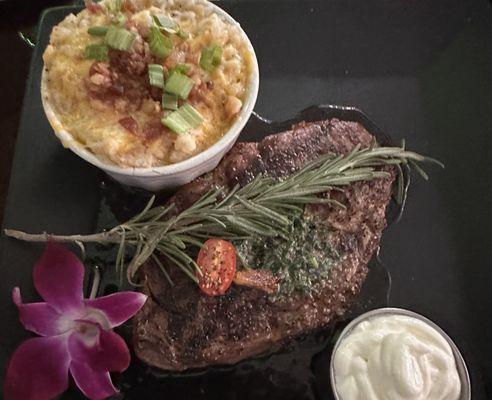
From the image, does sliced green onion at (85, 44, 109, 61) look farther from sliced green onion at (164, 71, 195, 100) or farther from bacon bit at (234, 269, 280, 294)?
bacon bit at (234, 269, 280, 294)

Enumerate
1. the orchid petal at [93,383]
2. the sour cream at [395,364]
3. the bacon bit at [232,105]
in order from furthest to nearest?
the bacon bit at [232,105] < the orchid petal at [93,383] < the sour cream at [395,364]

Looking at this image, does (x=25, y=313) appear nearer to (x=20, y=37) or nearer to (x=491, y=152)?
(x=20, y=37)

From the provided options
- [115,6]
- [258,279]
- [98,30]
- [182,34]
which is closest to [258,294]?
[258,279]

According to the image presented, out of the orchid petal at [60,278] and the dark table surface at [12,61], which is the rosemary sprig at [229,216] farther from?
the dark table surface at [12,61]

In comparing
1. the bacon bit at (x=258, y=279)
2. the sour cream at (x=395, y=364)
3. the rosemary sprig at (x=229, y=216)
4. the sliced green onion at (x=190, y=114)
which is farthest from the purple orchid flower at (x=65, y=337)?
the sour cream at (x=395, y=364)

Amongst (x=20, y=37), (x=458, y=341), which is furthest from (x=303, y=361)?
(x=20, y=37)

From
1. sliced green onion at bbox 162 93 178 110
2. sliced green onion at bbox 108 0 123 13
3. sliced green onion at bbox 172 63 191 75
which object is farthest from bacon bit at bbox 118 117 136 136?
sliced green onion at bbox 108 0 123 13
